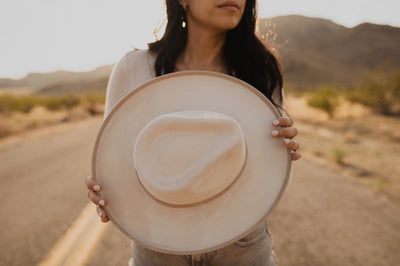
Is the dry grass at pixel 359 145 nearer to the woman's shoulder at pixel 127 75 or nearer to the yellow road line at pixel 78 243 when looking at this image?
the woman's shoulder at pixel 127 75

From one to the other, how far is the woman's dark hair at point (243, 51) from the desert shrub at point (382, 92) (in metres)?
14.5

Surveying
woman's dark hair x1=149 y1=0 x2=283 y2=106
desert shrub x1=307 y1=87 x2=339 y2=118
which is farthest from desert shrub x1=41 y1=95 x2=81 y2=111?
woman's dark hair x1=149 y1=0 x2=283 y2=106

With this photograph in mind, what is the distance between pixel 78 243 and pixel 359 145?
7.79m

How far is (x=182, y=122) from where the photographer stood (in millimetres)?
1077

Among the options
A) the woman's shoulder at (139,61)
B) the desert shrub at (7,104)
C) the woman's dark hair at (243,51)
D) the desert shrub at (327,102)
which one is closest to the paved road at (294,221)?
the woman's dark hair at (243,51)

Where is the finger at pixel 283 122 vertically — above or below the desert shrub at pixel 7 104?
above

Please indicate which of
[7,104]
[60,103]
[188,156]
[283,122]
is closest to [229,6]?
[283,122]

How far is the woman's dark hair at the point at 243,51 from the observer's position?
1.67m

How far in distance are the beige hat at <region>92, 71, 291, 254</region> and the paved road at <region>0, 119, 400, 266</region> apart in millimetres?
1843

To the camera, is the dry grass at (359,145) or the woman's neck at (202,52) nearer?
the woman's neck at (202,52)

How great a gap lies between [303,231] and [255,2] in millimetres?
2505

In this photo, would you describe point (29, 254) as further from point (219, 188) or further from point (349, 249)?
point (349, 249)

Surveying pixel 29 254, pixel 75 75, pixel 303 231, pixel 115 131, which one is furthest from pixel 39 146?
pixel 75 75

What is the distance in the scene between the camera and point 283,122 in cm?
118
